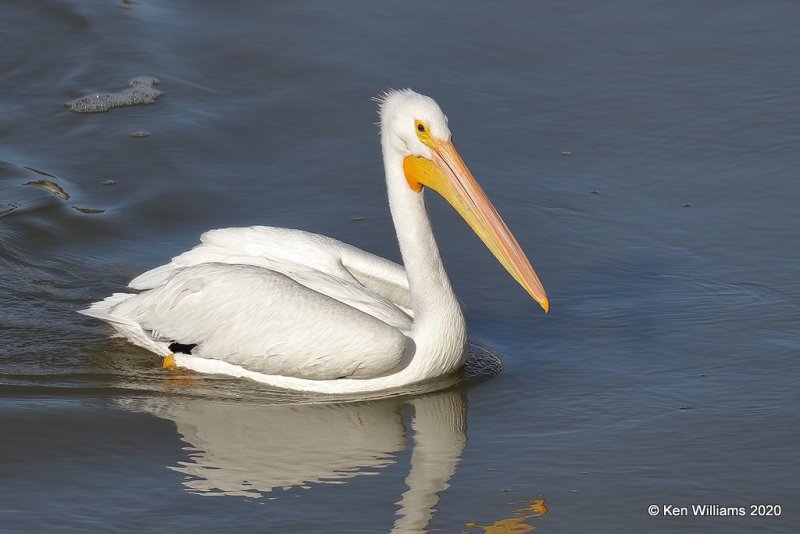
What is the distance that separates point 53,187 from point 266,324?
2427 millimetres

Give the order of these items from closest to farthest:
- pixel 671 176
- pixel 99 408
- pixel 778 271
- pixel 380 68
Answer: pixel 99 408 → pixel 778 271 → pixel 671 176 → pixel 380 68

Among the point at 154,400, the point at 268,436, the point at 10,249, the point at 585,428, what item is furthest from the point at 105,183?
the point at 585,428

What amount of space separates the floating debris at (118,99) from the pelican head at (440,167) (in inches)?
134

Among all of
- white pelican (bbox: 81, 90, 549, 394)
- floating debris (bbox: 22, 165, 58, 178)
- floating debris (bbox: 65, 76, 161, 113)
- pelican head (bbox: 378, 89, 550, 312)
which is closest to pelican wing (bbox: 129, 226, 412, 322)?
white pelican (bbox: 81, 90, 549, 394)

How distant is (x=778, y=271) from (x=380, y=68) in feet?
10.4

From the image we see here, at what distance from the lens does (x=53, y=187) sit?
286 inches

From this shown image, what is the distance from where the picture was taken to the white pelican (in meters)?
5.25

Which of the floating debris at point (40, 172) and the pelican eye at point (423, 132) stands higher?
the floating debris at point (40, 172)

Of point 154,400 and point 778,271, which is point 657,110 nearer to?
point 778,271

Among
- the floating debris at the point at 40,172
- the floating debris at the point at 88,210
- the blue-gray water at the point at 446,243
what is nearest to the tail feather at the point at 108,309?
the blue-gray water at the point at 446,243

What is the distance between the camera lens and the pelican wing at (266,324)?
5207mm

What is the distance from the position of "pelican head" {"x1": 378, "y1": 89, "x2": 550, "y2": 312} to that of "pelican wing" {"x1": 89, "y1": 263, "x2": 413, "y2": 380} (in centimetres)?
52

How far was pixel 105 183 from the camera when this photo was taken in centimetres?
742

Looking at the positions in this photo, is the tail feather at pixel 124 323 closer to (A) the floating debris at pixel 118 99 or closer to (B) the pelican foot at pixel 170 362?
(B) the pelican foot at pixel 170 362
